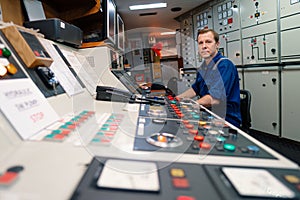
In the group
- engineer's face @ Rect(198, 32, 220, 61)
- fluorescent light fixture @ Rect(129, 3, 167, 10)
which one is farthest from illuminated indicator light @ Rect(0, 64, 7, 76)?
fluorescent light fixture @ Rect(129, 3, 167, 10)

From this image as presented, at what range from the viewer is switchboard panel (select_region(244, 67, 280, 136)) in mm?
2842

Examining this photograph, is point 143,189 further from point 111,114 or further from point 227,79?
point 227,79

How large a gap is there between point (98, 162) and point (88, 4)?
5.45 feet

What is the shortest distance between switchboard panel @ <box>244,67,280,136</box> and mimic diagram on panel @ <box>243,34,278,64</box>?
15 cm

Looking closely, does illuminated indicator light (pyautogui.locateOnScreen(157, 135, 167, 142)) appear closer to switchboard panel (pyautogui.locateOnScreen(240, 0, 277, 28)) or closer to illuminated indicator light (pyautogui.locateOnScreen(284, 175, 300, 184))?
illuminated indicator light (pyautogui.locateOnScreen(284, 175, 300, 184))

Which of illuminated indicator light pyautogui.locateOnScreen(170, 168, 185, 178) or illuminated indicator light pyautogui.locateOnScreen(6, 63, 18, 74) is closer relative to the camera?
illuminated indicator light pyautogui.locateOnScreen(170, 168, 185, 178)

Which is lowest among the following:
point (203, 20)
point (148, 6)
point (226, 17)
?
point (226, 17)

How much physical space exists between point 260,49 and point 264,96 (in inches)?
27.0

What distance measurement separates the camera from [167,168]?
396 mm

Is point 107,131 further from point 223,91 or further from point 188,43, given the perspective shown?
point 188,43

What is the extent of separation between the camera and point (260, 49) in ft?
9.77

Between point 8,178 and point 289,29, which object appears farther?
point 289,29

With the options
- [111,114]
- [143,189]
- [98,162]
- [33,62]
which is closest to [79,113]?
[111,114]

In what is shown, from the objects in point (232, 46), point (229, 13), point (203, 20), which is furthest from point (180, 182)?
point (203, 20)
